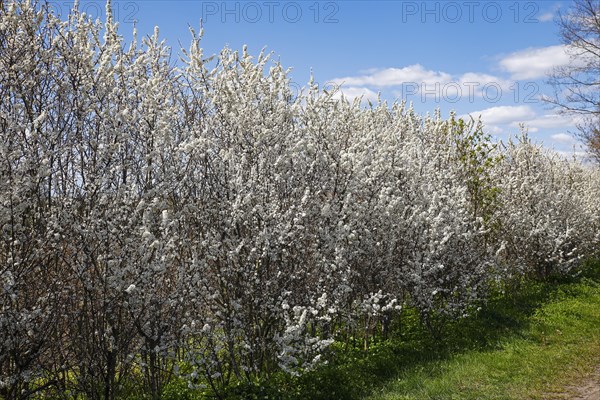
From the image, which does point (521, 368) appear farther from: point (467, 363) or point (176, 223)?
point (176, 223)

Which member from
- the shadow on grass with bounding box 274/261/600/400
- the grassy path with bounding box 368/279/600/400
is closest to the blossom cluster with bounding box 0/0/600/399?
the shadow on grass with bounding box 274/261/600/400

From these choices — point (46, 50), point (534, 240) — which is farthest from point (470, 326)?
point (46, 50)

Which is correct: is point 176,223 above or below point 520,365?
above

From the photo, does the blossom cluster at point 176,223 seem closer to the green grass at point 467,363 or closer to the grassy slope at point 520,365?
the green grass at point 467,363

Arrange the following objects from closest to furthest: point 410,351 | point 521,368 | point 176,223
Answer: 1. point 176,223
2. point 521,368
3. point 410,351

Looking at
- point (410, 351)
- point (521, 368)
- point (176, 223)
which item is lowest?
point (521, 368)

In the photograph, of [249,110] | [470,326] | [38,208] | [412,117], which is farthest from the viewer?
[412,117]

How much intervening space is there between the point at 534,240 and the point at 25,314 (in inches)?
553

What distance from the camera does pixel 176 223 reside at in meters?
7.45

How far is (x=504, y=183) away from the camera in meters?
16.1

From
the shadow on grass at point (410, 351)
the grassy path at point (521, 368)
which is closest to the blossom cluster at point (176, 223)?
the shadow on grass at point (410, 351)

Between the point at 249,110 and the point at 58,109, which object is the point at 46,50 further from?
the point at 249,110

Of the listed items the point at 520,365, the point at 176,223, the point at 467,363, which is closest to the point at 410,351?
the point at 467,363

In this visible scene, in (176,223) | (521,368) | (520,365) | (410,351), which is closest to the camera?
(176,223)
